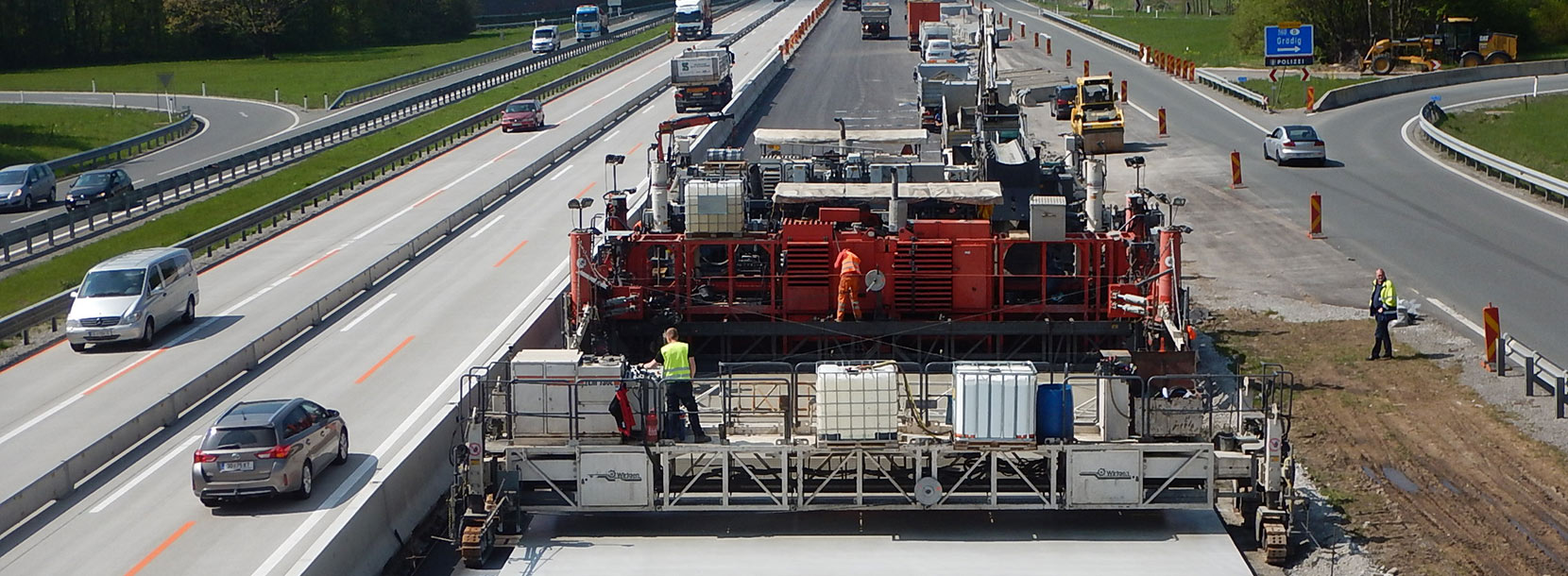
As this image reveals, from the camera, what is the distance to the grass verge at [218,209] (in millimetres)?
38531

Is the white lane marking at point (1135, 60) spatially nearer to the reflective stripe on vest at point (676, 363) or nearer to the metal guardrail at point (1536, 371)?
the metal guardrail at point (1536, 371)

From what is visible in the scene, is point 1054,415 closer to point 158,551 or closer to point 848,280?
point 848,280

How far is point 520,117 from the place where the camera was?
6869cm

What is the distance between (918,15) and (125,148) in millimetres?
43301

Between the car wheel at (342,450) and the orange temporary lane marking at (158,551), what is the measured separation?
2649 millimetres

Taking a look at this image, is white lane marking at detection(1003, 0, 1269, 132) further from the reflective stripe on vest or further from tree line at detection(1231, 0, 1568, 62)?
the reflective stripe on vest

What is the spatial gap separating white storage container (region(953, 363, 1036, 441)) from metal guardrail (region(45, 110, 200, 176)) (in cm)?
4824

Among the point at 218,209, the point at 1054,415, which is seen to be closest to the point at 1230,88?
the point at 218,209

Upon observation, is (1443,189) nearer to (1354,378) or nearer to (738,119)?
(1354,378)

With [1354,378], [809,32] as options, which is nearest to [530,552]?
[1354,378]

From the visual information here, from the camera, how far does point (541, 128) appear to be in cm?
6962

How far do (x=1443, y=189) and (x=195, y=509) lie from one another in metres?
37.7

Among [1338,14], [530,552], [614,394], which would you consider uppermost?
[1338,14]

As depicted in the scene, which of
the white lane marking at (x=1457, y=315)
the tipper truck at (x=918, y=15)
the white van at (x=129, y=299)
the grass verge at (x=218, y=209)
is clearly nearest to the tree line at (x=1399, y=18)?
the tipper truck at (x=918, y=15)
